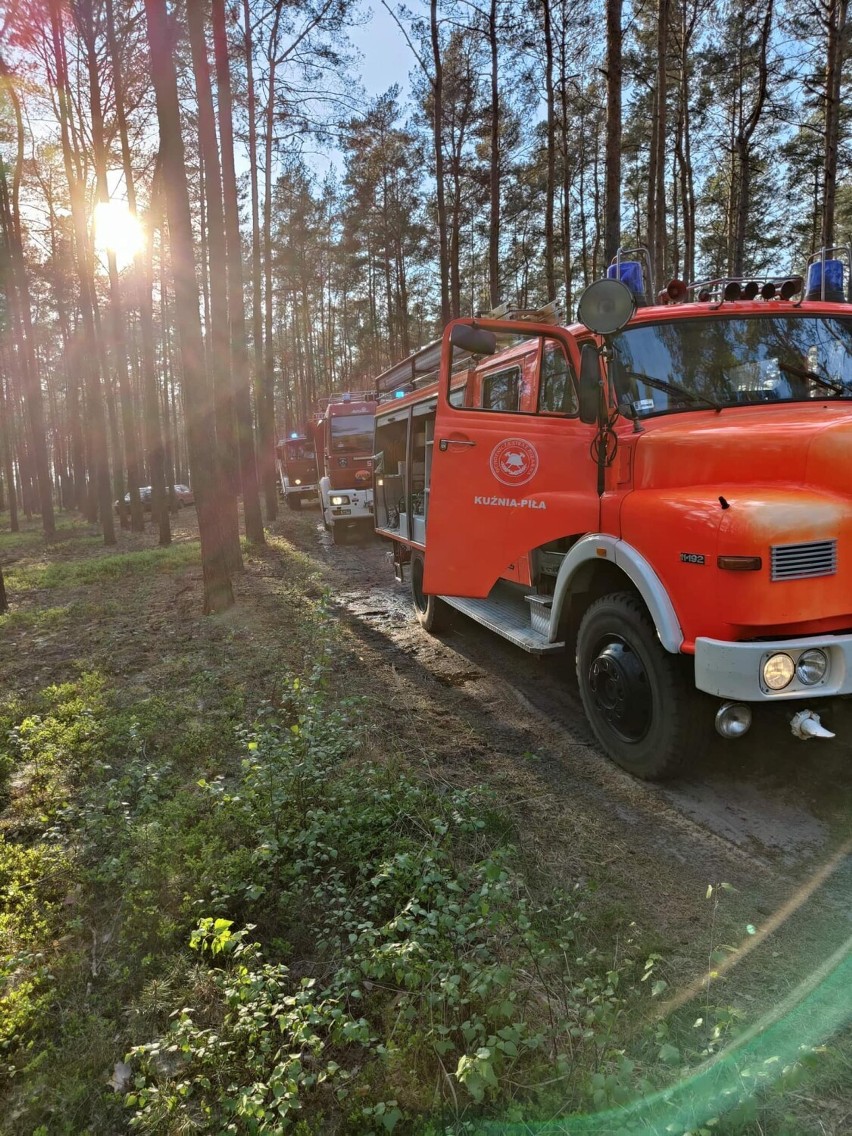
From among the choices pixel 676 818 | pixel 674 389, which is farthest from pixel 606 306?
pixel 676 818

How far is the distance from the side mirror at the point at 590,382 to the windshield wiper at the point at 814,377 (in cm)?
116

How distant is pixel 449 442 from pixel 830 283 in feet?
10.1

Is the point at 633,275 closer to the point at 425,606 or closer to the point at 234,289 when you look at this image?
the point at 425,606

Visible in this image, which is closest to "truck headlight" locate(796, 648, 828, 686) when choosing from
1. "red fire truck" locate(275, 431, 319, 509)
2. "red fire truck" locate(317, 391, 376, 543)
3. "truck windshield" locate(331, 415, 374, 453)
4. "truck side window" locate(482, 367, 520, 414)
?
"truck side window" locate(482, 367, 520, 414)

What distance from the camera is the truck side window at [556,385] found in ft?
16.9

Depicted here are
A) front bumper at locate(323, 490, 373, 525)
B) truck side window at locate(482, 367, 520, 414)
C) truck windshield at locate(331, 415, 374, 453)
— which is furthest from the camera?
truck windshield at locate(331, 415, 374, 453)

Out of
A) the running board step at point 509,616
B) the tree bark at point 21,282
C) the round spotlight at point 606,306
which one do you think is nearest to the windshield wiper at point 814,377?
the round spotlight at point 606,306

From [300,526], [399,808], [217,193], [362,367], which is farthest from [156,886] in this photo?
[362,367]

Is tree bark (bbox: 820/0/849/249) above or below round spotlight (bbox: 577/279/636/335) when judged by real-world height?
above

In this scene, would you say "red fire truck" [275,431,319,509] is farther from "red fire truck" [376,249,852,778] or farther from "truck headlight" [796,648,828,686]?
"truck headlight" [796,648,828,686]

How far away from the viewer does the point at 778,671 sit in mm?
3150

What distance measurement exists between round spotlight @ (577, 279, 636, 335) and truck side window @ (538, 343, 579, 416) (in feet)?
2.84

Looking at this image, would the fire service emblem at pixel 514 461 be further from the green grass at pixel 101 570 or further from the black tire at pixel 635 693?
the green grass at pixel 101 570

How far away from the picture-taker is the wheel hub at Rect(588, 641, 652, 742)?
402 cm
